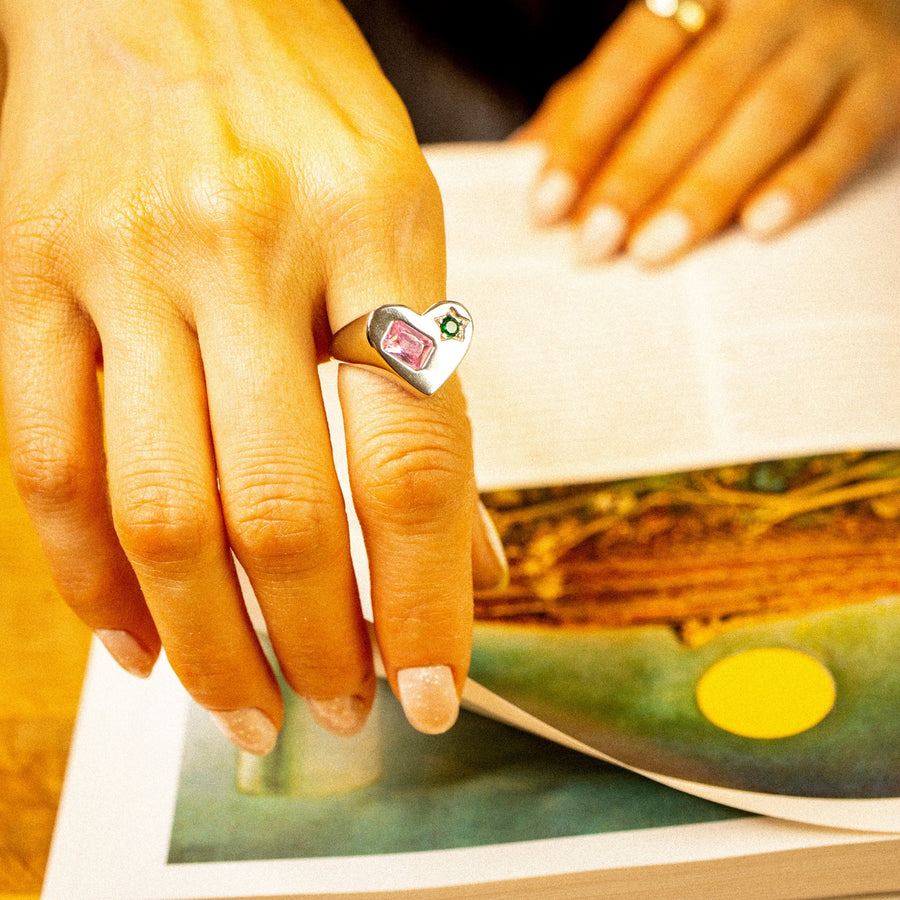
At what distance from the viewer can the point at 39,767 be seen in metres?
0.47

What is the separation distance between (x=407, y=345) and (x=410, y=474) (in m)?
0.05

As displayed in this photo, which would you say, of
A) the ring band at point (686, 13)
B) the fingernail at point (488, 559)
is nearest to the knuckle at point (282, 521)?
the fingernail at point (488, 559)

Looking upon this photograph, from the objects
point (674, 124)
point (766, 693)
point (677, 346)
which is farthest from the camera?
point (674, 124)

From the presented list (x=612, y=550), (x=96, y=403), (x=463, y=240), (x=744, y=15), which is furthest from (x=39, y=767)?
(x=744, y=15)

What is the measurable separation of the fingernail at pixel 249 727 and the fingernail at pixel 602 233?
44 centimetres

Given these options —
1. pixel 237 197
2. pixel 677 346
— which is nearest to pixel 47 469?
pixel 237 197

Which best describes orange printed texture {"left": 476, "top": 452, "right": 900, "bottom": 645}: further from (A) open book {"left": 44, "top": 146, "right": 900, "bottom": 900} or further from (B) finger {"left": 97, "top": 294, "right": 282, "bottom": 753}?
(B) finger {"left": 97, "top": 294, "right": 282, "bottom": 753}

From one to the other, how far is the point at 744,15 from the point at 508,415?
0.46 m

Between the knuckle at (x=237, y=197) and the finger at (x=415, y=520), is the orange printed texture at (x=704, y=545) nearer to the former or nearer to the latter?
the finger at (x=415, y=520)

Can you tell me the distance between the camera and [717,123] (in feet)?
→ 2.45

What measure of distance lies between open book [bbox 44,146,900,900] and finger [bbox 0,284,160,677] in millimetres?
108

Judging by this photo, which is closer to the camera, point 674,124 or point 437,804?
point 437,804

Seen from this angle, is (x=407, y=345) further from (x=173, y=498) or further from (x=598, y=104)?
(x=598, y=104)

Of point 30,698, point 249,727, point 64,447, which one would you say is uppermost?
point 64,447
